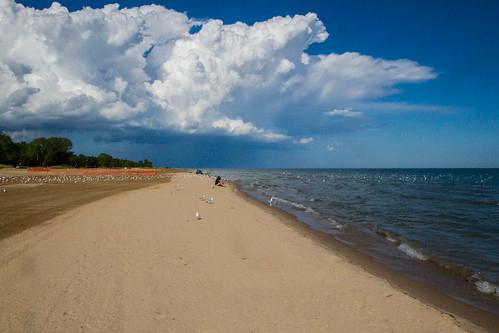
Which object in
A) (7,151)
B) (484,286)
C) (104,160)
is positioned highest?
(7,151)

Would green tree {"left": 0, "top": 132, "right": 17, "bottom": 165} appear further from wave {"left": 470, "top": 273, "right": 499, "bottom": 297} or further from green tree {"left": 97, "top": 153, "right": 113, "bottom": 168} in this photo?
wave {"left": 470, "top": 273, "right": 499, "bottom": 297}

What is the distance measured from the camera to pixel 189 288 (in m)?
6.98

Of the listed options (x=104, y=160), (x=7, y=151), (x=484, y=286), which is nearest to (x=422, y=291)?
(x=484, y=286)

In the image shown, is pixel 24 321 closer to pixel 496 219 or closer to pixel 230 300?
pixel 230 300

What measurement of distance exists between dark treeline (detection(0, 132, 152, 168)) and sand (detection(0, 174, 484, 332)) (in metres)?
110

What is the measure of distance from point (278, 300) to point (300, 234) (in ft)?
25.8

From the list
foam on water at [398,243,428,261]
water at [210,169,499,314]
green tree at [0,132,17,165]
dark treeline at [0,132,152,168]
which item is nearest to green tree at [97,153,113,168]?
dark treeline at [0,132,152,168]

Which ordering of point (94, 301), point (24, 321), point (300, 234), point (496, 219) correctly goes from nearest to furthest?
point (24, 321) < point (94, 301) < point (300, 234) < point (496, 219)

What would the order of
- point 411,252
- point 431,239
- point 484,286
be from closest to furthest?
point 484,286 → point 411,252 → point 431,239

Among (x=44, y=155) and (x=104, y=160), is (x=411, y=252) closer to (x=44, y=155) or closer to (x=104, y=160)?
(x=44, y=155)

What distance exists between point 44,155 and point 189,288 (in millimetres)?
121219


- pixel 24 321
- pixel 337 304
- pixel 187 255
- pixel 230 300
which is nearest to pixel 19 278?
pixel 24 321

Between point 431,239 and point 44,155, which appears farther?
point 44,155

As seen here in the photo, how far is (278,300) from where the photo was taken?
257 inches
